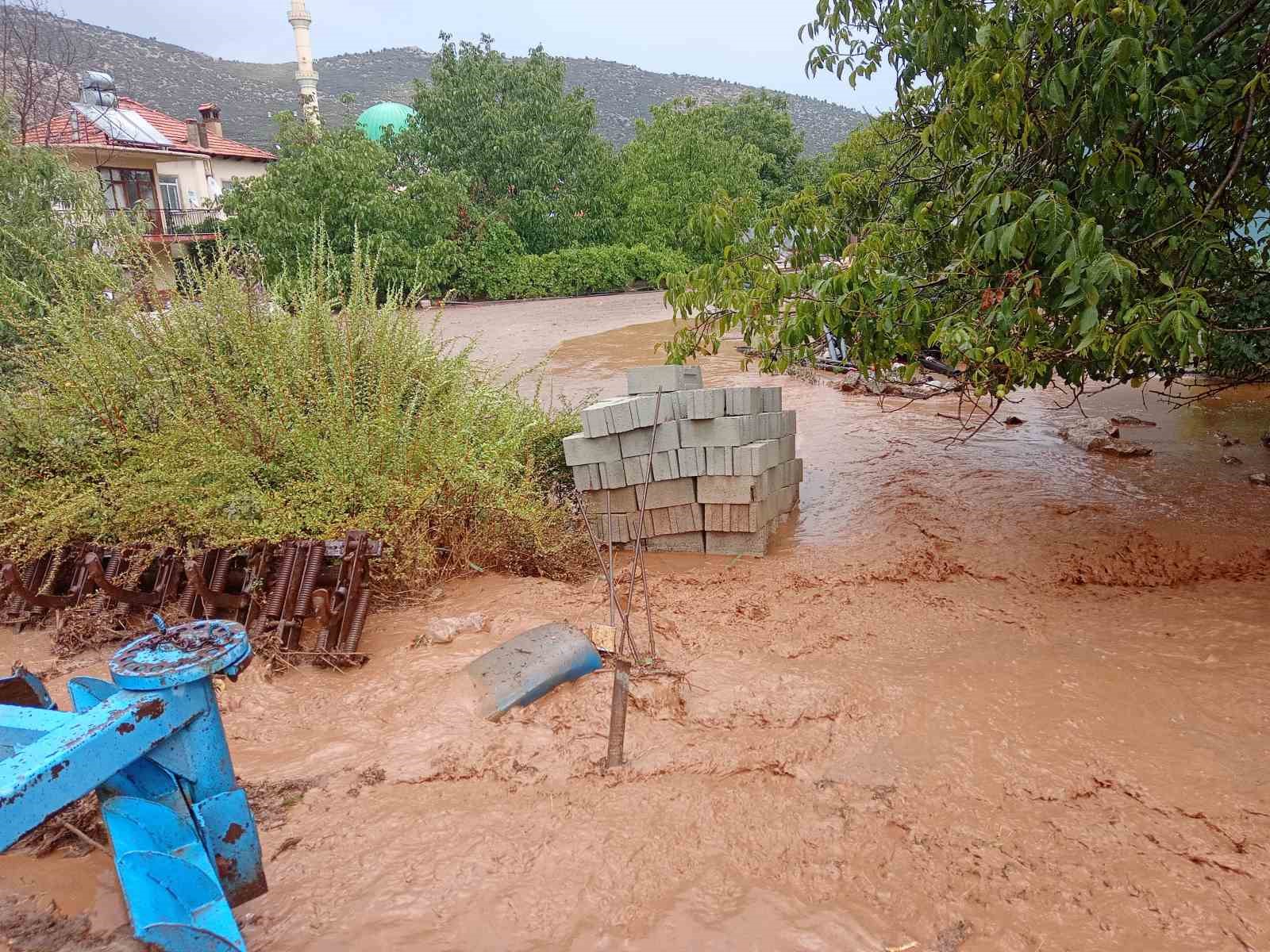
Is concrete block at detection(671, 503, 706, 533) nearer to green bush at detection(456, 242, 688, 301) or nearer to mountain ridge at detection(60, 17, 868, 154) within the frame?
green bush at detection(456, 242, 688, 301)

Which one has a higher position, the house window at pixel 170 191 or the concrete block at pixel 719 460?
the house window at pixel 170 191

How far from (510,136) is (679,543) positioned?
2191 cm

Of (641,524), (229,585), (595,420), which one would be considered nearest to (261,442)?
(229,585)

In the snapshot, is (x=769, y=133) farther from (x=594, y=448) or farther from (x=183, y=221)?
(x=594, y=448)

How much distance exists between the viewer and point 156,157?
2756 centimetres

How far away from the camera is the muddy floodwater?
247cm

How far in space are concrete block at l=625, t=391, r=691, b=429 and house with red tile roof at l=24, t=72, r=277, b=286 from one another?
20.2 metres

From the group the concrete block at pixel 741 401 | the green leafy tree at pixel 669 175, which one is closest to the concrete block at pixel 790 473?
the concrete block at pixel 741 401

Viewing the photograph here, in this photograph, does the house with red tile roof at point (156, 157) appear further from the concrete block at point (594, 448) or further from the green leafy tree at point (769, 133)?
the green leafy tree at point (769, 133)

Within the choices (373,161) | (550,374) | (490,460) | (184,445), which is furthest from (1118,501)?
(373,161)

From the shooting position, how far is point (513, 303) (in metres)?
23.8

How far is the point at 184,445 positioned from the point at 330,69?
93248 mm

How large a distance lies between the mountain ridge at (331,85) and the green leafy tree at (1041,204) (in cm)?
4572

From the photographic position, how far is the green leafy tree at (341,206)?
1931cm
